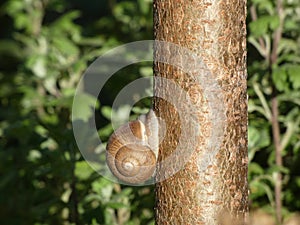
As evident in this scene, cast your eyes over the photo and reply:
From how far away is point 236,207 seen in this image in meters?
1.94

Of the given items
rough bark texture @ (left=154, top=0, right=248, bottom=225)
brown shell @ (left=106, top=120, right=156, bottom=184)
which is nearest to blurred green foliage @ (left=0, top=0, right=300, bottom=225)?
brown shell @ (left=106, top=120, right=156, bottom=184)

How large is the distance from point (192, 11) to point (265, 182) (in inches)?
79.3

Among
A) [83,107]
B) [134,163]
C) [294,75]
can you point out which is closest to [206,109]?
[134,163]

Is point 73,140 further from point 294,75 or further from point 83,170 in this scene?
point 294,75

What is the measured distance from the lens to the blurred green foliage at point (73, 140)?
3152mm

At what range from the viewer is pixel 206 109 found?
6.02 ft

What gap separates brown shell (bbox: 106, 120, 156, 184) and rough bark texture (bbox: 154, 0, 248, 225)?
0.06 meters

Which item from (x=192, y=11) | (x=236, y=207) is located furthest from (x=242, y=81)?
(x=236, y=207)

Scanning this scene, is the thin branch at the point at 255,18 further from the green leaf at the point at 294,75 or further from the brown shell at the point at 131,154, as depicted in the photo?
the brown shell at the point at 131,154

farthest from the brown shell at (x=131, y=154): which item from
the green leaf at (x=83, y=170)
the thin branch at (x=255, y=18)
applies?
the thin branch at (x=255, y=18)

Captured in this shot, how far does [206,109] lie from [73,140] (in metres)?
1.39

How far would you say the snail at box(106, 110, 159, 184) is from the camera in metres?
Result: 1.96

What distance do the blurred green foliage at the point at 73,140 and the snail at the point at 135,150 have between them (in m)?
0.72

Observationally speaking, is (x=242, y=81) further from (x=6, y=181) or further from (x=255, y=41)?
(x=6, y=181)
